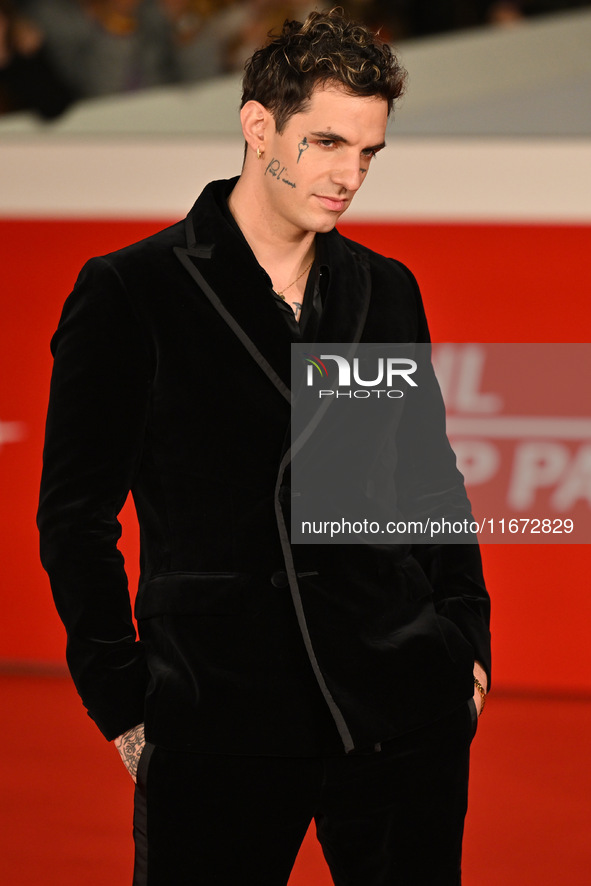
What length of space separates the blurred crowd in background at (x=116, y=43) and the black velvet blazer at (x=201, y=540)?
273 centimetres

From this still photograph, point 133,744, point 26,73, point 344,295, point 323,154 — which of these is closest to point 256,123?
point 323,154

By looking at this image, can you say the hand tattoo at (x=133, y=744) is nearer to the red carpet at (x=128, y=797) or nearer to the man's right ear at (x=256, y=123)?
the man's right ear at (x=256, y=123)

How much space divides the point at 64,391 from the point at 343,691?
1.41ft

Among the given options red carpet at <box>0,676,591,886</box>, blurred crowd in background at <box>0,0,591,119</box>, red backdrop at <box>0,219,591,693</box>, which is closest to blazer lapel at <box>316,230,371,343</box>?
red carpet at <box>0,676,591,886</box>

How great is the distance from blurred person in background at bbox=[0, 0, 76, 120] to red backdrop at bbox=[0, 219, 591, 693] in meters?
0.72

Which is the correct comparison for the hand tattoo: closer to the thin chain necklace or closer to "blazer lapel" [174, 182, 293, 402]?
"blazer lapel" [174, 182, 293, 402]

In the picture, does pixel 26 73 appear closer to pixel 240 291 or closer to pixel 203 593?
pixel 240 291

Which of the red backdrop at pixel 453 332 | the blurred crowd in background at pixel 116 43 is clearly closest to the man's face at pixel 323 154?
the red backdrop at pixel 453 332

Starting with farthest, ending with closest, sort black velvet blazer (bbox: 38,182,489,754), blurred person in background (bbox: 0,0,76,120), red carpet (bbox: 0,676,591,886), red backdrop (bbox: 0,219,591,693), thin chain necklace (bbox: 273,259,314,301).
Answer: blurred person in background (bbox: 0,0,76,120)
red backdrop (bbox: 0,219,591,693)
red carpet (bbox: 0,676,591,886)
thin chain necklace (bbox: 273,259,314,301)
black velvet blazer (bbox: 38,182,489,754)

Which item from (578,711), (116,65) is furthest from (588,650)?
(116,65)

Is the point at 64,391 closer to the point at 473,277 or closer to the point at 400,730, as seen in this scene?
the point at 400,730

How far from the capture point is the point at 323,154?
1188mm

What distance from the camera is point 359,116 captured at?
3.86 feet

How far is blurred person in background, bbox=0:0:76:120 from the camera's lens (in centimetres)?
370
